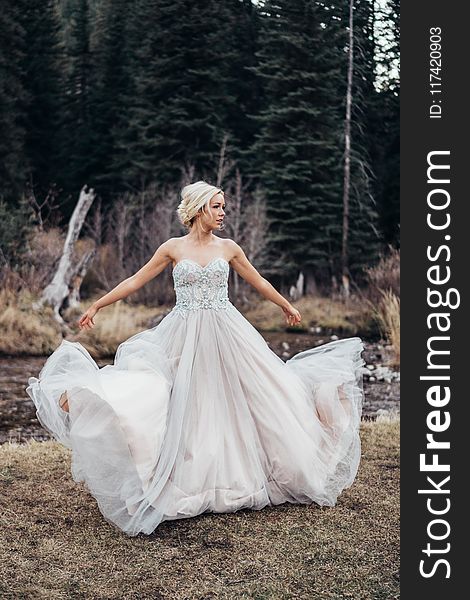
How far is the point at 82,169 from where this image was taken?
2402 centimetres

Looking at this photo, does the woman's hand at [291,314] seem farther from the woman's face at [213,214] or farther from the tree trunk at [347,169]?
the tree trunk at [347,169]

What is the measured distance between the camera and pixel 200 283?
4691mm

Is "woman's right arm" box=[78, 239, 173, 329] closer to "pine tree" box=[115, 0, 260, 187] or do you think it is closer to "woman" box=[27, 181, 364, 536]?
"woman" box=[27, 181, 364, 536]

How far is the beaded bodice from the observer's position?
4.68m

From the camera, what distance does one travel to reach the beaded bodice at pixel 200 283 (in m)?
4.68

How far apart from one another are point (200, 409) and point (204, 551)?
823mm

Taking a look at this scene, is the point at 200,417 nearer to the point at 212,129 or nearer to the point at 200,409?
the point at 200,409

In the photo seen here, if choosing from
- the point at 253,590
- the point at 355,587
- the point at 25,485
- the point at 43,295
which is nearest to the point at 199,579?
the point at 253,590

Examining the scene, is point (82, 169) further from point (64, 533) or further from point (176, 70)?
point (64, 533)

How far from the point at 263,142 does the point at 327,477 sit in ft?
55.3

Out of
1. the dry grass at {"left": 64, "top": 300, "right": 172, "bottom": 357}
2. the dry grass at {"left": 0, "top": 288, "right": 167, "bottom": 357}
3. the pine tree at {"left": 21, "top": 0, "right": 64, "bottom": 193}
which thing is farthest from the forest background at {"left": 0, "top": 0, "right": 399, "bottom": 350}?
the dry grass at {"left": 0, "top": 288, "right": 167, "bottom": 357}

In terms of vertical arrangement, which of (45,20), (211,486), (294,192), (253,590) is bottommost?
(253,590)

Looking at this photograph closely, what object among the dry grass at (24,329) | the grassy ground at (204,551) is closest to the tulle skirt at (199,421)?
the grassy ground at (204,551)

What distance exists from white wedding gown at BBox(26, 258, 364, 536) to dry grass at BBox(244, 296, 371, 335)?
1071cm
